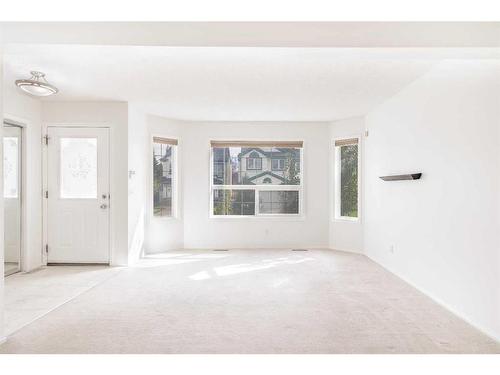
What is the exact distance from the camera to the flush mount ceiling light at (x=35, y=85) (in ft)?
12.0

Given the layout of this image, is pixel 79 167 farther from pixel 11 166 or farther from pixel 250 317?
pixel 250 317

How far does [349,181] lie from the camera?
20.4 ft

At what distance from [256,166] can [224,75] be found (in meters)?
2.94

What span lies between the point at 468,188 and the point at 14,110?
17.0ft

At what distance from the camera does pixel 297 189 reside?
259 inches

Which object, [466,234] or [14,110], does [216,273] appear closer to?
[466,234]

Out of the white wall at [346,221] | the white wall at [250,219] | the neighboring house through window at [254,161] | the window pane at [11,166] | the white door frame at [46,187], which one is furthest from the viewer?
the neighboring house through window at [254,161]

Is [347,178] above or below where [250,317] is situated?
above

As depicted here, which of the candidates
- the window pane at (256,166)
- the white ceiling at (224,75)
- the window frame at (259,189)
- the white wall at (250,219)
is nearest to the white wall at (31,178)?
the white ceiling at (224,75)

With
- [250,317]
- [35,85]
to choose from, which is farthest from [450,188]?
[35,85]

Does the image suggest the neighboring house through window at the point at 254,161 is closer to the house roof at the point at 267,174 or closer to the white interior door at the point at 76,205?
the house roof at the point at 267,174

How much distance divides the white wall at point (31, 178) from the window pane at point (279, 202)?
3.59m
